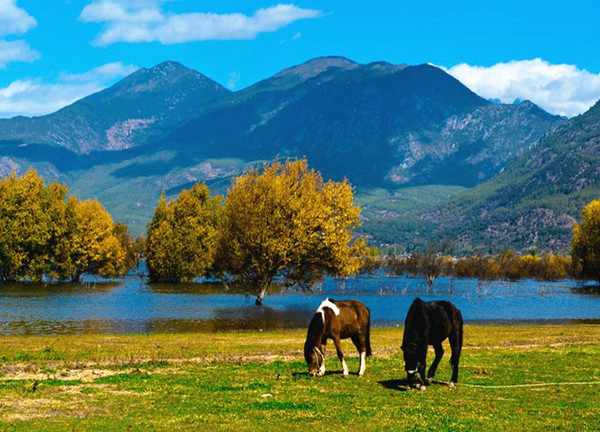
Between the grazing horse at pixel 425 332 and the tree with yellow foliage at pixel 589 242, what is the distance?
11745 centimetres

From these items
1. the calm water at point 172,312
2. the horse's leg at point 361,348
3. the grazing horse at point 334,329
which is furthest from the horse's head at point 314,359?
the calm water at point 172,312

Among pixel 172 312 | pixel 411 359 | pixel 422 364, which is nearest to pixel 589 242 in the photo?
pixel 172 312

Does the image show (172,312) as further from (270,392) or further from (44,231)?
(270,392)

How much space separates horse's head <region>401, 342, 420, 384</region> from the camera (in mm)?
22578

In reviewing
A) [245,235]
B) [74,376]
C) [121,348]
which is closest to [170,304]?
[245,235]

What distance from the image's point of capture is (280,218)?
76.7 meters

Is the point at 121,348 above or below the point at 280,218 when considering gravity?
below

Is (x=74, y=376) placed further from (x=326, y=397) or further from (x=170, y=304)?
(x=170, y=304)

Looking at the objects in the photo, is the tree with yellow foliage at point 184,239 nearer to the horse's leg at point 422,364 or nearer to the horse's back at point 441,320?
the horse's back at point 441,320

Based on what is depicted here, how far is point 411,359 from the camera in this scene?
75.2 feet

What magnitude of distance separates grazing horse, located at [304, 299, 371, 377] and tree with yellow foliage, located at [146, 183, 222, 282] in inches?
3894

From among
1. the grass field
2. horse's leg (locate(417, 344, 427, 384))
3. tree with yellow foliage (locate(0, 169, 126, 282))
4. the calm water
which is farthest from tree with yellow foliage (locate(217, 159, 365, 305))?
horse's leg (locate(417, 344, 427, 384))

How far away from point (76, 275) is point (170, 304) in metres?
50.3

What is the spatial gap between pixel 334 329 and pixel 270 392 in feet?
13.6
